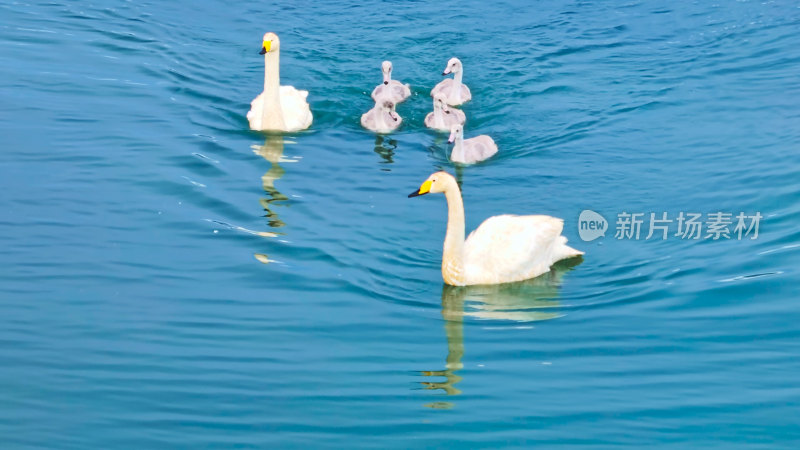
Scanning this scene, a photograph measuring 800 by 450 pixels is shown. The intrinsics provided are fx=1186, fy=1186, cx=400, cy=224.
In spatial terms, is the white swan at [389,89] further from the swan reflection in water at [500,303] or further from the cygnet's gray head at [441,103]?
the swan reflection in water at [500,303]

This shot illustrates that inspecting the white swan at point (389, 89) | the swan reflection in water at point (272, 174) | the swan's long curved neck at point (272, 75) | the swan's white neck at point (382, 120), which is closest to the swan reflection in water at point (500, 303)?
the swan reflection in water at point (272, 174)

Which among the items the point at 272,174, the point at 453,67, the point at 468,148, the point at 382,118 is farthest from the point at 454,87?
the point at 272,174

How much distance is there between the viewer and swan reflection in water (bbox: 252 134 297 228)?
14742 mm

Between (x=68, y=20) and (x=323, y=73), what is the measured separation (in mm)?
5839

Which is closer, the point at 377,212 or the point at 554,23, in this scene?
the point at 377,212

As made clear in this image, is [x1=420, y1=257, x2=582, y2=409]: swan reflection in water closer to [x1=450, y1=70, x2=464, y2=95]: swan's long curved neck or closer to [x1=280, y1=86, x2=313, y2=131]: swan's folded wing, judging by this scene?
[x1=280, y1=86, x2=313, y2=131]: swan's folded wing

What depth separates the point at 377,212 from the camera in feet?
49.1

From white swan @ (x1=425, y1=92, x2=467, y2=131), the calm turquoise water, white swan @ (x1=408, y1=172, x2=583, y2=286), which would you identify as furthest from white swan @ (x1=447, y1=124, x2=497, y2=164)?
white swan @ (x1=408, y1=172, x2=583, y2=286)

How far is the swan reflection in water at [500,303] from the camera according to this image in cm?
1161

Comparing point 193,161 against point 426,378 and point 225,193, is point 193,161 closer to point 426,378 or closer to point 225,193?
point 225,193

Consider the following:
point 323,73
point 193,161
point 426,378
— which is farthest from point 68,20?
point 426,378

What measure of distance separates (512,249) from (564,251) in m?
0.86

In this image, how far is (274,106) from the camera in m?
18.0

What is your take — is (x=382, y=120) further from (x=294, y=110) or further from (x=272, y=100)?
(x=272, y=100)
